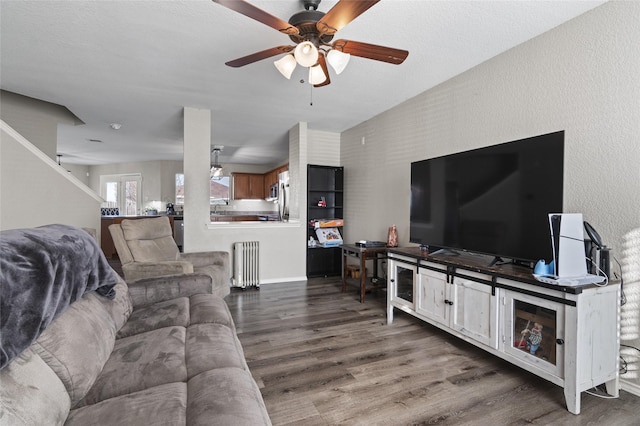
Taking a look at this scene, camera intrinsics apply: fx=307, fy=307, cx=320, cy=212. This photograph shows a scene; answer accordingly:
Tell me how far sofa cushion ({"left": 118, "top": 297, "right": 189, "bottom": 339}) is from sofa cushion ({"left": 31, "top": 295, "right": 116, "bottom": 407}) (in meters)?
0.23

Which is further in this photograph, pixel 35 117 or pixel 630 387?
pixel 35 117

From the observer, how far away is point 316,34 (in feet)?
6.63

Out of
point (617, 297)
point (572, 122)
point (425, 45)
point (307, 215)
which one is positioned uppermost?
point (425, 45)

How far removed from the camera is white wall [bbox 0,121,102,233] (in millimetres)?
2930

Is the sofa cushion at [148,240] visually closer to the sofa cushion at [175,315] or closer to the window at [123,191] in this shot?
the sofa cushion at [175,315]

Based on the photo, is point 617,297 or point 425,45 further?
point 425,45

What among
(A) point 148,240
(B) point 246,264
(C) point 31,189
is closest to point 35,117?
(C) point 31,189

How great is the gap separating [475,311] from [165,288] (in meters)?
2.34

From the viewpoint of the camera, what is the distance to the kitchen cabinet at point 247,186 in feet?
29.8

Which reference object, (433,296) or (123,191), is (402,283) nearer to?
(433,296)

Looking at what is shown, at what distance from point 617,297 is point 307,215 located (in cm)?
371

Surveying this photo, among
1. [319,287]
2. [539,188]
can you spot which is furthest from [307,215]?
[539,188]

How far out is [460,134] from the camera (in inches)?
122

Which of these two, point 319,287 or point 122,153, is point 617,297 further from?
point 122,153
